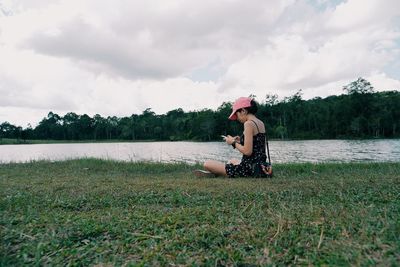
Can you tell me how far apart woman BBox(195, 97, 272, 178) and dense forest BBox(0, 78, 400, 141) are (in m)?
80.0

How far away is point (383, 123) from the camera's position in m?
76.5

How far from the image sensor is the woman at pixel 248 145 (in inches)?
222

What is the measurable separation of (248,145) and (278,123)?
97.3 metres

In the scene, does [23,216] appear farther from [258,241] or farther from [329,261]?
[329,261]

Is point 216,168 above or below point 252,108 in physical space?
below

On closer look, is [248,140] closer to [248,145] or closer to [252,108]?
[248,145]

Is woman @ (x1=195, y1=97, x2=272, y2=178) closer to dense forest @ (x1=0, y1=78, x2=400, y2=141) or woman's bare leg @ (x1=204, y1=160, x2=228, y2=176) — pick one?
woman's bare leg @ (x1=204, y1=160, x2=228, y2=176)

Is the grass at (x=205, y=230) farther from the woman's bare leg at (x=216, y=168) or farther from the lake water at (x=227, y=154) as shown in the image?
the lake water at (x=227, y=154)

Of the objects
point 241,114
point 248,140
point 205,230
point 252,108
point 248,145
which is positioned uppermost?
point 252,108

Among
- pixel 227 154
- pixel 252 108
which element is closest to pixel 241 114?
pixel 252 108

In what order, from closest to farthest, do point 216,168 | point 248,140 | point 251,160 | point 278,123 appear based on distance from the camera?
point 248,140
point 251,160
point 216,168
point 278,123

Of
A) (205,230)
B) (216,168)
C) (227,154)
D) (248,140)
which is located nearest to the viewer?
(205,230)

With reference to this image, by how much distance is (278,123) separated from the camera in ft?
325

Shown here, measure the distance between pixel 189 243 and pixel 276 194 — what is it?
184 centimetres
